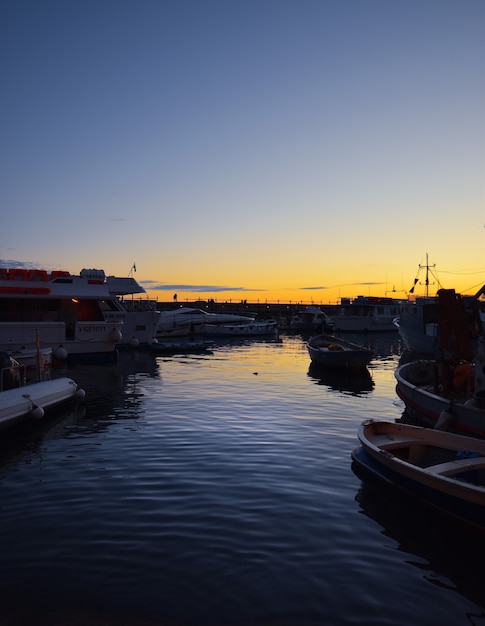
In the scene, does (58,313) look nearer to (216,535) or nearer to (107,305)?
(107,305)

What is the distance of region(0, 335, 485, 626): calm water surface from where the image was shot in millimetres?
6230

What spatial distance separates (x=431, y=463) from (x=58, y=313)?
30171 mm

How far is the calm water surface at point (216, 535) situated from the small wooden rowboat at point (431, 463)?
41 cm

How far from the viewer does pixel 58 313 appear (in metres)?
36.3

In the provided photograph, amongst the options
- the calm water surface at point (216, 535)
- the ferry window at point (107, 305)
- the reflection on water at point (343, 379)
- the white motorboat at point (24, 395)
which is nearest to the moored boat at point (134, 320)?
the ferry window at point (107, 305)

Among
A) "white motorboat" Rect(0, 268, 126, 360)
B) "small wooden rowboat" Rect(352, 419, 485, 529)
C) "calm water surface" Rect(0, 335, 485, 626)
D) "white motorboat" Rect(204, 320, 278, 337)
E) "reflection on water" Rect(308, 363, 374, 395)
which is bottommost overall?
"reflection on water" Rect(308, 363, 374, 395)

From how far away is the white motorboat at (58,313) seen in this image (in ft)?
113

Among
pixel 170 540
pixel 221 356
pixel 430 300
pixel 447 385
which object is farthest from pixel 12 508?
pixel 430 300

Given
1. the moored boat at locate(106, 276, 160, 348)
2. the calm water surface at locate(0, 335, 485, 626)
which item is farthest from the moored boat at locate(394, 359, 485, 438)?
the moored boat at locate(106, 276, 160, 348)

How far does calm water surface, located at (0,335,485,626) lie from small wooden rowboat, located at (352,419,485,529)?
411mm

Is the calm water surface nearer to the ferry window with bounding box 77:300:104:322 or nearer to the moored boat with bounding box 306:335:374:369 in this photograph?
the moored boat with bounding box 306:335:374:369

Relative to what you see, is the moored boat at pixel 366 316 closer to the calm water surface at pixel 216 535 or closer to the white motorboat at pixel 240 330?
the white motorboat at pixel 240 330

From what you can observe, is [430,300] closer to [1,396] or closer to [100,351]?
[100,351]

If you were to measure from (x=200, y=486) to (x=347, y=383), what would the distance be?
18182 millimetres
